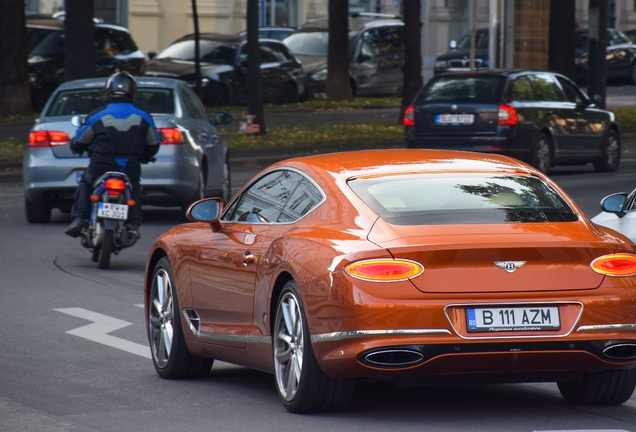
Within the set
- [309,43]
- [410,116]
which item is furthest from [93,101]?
[309,43]

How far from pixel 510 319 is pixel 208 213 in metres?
2.25

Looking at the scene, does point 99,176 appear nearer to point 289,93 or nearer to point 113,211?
point 113,211

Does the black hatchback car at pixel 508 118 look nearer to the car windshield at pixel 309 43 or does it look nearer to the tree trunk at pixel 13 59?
the tree trunk at pixel 13 59

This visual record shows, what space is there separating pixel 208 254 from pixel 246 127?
1755 centimetres

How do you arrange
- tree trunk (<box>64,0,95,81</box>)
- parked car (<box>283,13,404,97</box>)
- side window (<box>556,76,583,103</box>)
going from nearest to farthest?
side window (<box>556,76,583,103</box>) → tree trunk (<box>64,0,95,81</box>) → parked car (<box>283,13,404,97</box>)

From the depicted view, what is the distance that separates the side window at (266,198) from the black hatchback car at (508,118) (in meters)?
13.2

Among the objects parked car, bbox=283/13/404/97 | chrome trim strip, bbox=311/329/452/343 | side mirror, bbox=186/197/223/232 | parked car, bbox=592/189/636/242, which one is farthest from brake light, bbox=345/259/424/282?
parked car, bbox=283/13/404/97

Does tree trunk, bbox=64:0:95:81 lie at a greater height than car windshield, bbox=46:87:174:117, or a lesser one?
greater

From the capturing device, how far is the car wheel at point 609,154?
23312 mm

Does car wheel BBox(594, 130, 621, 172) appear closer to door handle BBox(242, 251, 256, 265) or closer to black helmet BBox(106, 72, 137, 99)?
black helmet BBox(106, 72, 137, 99)

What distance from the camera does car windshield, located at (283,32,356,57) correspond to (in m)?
39.7

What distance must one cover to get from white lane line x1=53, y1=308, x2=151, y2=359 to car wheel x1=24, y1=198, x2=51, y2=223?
5.84 metres

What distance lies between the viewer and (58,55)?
30828 millimetres

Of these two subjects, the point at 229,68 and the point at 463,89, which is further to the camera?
the point at 229,68
